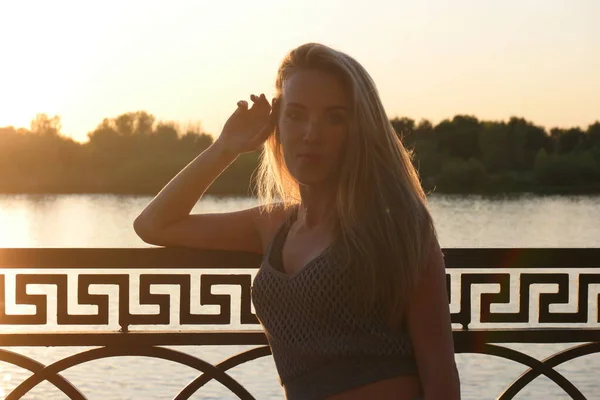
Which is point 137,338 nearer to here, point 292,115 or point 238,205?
point 292,115

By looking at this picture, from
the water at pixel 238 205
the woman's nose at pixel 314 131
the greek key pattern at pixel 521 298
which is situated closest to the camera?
the woman's nose at pixel 314 131

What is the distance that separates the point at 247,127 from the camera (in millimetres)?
2889

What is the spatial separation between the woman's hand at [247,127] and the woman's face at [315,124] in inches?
12.0

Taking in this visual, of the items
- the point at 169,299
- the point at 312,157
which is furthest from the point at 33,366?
the point at 312,157

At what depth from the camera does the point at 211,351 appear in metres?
17.4

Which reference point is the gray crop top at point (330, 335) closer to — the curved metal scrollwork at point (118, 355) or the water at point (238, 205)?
the curved metal scrollwork at point (118, 355)

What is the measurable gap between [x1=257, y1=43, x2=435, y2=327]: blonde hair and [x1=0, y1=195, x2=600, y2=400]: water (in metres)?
11.5

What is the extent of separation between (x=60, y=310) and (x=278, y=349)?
0.92 m

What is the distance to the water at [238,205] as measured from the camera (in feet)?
48.7

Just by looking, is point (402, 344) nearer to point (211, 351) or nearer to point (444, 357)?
point (444, 357)

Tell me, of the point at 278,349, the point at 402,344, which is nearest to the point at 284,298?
the point at 278,349

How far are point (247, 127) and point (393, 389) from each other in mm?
935

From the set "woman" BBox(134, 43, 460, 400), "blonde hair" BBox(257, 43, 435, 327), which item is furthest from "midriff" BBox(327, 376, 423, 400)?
"blonde hair" BBox(257, 43, 435, 327)

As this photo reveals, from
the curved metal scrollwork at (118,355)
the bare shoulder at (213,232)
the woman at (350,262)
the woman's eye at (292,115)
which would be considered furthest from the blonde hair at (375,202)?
the curved metal scrollwork at (118,355)
